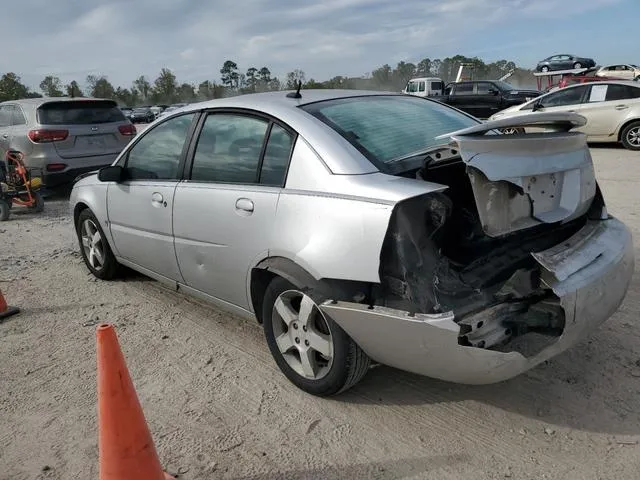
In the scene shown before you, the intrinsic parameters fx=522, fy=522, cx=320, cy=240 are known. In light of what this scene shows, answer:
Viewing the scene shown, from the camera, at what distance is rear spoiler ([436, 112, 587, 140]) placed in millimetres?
2631

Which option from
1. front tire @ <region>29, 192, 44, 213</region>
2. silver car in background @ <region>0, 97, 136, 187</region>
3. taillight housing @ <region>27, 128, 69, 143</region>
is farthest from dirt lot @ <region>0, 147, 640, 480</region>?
taillight housing @ <region>27, 128, 69, 143</region>

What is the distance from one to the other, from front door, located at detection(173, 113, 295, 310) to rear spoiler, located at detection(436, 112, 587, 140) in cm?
100

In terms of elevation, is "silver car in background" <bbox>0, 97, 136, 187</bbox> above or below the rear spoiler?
below

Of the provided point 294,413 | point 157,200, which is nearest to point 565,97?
point 157,200

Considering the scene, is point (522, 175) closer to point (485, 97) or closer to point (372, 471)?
point (372, 471)

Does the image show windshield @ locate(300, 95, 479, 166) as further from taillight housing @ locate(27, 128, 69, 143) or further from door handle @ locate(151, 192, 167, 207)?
taillight housing @ locate(27, 128, 69, 143)

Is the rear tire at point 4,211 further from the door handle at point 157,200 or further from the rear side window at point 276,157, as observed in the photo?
the rear side window at point 276,157

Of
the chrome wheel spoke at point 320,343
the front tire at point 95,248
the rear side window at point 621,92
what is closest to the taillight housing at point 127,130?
the front tire at point 95,248

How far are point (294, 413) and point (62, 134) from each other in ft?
25.6

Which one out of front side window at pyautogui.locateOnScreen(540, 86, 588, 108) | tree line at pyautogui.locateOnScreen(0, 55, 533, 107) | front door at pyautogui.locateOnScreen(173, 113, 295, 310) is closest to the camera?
front door at pyautogui.locateOnScreen(173, 113, 295, 310)

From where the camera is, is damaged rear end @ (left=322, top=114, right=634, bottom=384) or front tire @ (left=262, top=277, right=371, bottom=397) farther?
front tire @ (left=262, top=277, right=371, bottom=397)

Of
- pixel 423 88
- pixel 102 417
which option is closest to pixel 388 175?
pixel 102 417

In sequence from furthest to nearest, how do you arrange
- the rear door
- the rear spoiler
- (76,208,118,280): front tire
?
the rear door → (76,208,118,280): front tire → the rear spoiler

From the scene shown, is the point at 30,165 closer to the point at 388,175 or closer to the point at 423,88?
the point at 388,175
